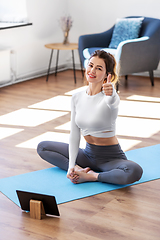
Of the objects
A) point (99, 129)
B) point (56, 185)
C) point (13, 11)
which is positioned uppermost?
point (13, 11)

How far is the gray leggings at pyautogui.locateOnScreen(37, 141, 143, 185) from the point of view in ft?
6.80

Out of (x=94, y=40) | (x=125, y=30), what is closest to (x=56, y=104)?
(x=94, y=40)

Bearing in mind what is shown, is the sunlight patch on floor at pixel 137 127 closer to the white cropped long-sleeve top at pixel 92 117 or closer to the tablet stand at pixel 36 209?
the white cropped long-sleeve top at pixel 92 117

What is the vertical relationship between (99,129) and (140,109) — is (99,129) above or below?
above

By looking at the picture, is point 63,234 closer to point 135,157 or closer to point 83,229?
point 83,229

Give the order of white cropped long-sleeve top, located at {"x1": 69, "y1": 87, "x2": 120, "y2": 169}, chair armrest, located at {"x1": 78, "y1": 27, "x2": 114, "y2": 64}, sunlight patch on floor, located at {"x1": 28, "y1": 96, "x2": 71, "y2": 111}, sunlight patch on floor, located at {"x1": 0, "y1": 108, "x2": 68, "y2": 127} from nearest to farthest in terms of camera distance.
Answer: white cropped long-sleeve top, located at {"x1": 69, "y1": 87, "x2": 120, "y2": 169}, sunlight patch on floor, located at {"x1": 0, "y1": 108, "x2": 68, "y2": 127}, sunlight patch on floor, located at {"x1": 28, "y1": 96, "x2": 71, "y2": 111}, chair armrest, located at {"x1": 78, "y1": 27, "x2": 114, "y2": 64}

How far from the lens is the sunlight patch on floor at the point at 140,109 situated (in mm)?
3627

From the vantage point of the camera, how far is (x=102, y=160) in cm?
221

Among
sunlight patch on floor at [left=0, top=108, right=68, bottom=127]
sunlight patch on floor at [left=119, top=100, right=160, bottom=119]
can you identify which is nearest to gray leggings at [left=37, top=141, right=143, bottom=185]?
sunlight patch on floor at [left=0, top=108, right=68, bottom=127]

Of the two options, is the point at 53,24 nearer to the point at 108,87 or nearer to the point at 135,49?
the point at 135,49

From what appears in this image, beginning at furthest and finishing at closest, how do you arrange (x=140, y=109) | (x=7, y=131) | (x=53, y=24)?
(x=53, y=24) → (x=140, y=109) → (x=7, y=131)

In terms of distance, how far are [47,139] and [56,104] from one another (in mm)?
1071

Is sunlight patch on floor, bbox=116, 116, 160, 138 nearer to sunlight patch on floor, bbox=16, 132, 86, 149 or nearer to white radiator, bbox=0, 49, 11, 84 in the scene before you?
sunlight patch on floor, bbox=16, 132, 86, 149

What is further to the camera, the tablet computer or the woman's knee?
the woman's knee
